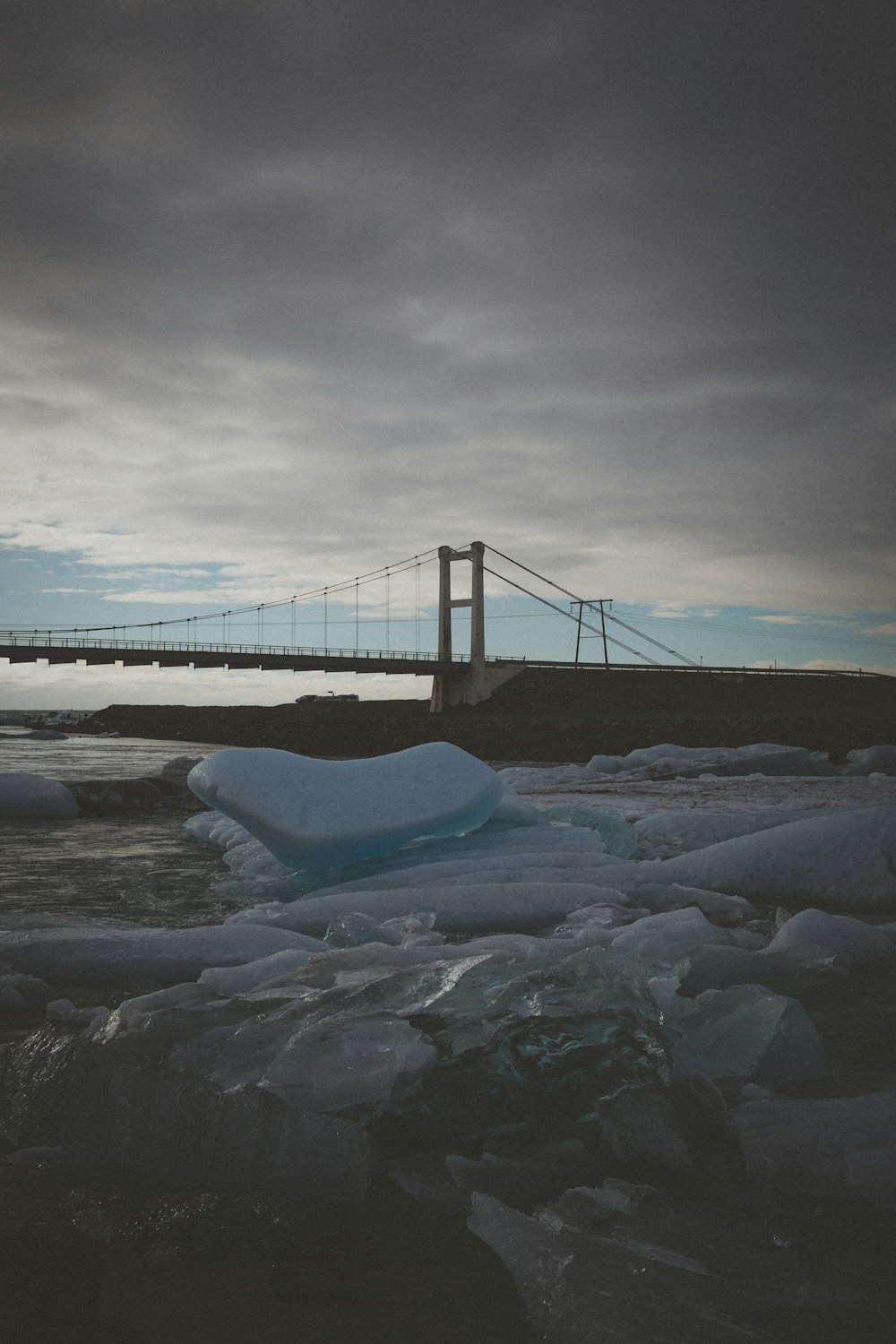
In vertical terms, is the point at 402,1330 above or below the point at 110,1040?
below

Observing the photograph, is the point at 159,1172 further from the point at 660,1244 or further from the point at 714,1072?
the point at 714,1072

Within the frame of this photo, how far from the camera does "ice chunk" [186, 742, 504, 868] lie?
479 centimetres

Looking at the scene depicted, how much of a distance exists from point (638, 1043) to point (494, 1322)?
0.81 meters

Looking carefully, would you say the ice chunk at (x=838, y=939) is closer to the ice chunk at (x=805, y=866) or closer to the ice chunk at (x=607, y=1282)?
the ice chunk at (x=805, y=866)

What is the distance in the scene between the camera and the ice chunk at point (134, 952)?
2.94 metres

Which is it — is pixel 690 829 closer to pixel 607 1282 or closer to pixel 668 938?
pixel 668 938

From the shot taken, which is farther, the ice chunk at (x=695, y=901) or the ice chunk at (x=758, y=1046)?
the ice chunk at (x=695, y=901)

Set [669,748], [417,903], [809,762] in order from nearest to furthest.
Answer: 1. [417,903]
2. [809,762]
3. [669,748]

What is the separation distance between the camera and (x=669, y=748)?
15.5m

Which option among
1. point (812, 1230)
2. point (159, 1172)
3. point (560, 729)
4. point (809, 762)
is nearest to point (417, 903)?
point (159, 1172)

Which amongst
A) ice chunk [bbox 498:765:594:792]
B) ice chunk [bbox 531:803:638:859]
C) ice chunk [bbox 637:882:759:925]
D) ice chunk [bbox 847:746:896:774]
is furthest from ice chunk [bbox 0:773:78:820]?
ice chunk [bbox 847:746:896:774]

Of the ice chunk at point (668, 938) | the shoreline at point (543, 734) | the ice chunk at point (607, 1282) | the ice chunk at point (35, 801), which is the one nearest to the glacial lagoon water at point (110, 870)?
the ice chunk at point (35, 801)

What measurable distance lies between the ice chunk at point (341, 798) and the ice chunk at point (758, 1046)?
286 centimetres

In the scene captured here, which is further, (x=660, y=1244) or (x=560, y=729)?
(x=560, y=729)
